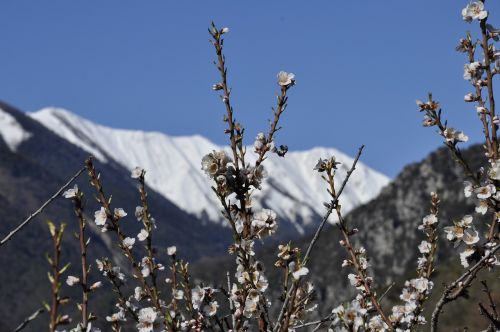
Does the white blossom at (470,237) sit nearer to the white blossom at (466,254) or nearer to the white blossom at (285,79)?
the white blossom at (466,254)

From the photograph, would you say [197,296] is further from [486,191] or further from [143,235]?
[486,191]

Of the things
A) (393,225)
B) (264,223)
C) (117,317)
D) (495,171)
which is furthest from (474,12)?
(393,225)

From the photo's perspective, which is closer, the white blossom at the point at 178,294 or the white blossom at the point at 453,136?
the white blossom at the point at 178,294

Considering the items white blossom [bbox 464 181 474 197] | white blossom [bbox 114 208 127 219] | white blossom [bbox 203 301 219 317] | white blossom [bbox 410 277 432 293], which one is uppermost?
white blossom [bbox 114 208 127 219]

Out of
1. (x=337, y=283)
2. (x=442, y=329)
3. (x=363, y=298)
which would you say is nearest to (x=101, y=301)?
(x=337, y=283)

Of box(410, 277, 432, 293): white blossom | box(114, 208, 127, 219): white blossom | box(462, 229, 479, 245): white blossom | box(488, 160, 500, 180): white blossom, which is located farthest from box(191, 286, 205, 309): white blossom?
box(488, 160, 500, 180): white blossom

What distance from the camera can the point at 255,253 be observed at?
12.2ft

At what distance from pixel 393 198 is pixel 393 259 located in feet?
51.0

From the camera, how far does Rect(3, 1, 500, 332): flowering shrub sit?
10.8 feet

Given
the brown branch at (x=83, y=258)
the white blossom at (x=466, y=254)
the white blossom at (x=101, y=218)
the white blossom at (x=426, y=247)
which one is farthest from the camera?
the white blossom at (x=426, y=247)

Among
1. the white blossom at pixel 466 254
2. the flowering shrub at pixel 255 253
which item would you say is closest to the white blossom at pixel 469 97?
the flowering shrub at pixel 255 253

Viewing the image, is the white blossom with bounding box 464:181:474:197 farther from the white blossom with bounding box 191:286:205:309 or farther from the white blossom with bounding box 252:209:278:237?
the white blossom with bounding box 191:286:205:309

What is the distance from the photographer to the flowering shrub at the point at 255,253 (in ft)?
10.8

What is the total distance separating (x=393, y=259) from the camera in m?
150
